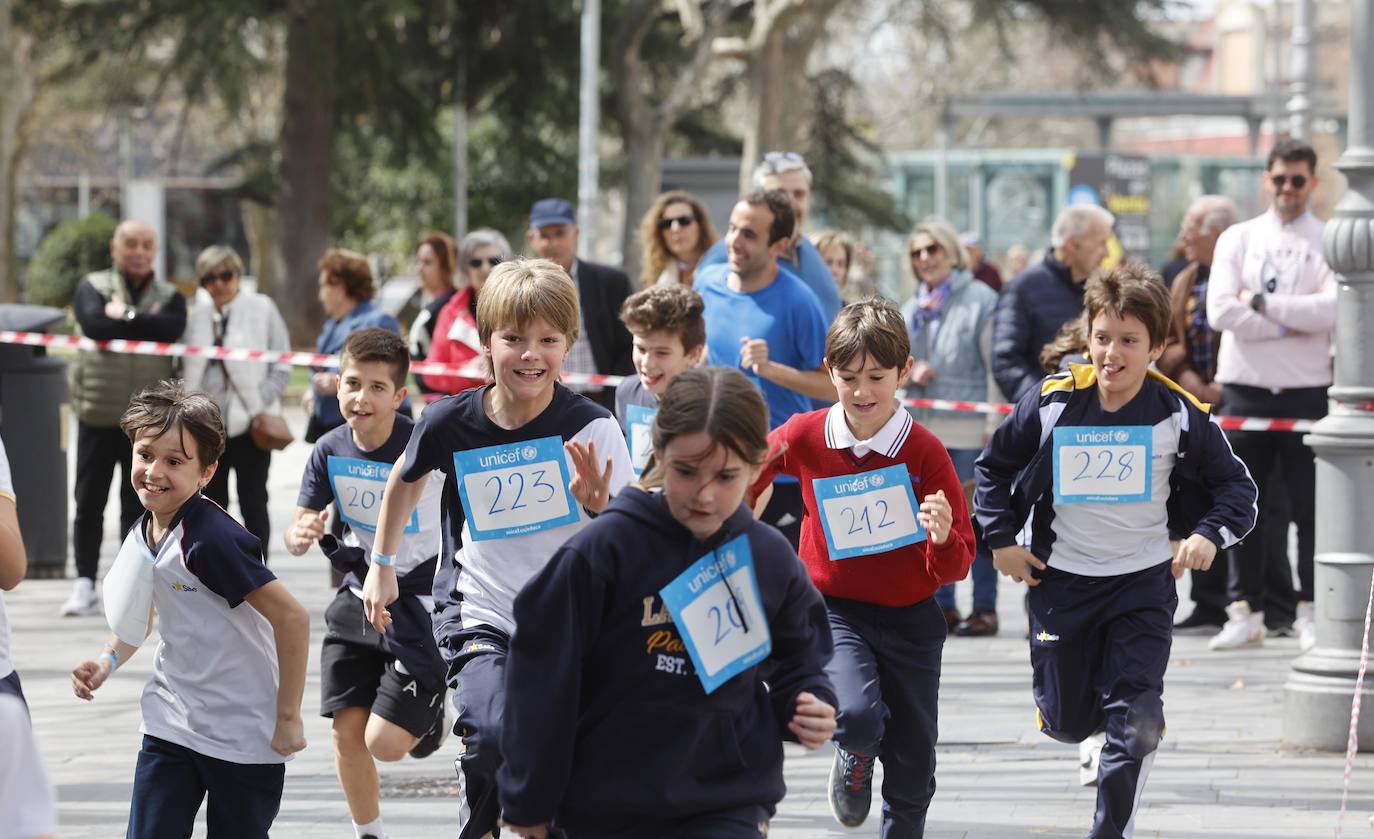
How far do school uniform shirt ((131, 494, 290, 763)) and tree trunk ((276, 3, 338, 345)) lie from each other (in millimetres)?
22439

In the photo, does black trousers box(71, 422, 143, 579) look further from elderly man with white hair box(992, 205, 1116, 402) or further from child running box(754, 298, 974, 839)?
child running box(754, 298, 974, 839)

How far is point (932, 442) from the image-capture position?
543 cm

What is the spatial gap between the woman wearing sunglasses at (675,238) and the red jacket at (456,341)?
48.9 inches

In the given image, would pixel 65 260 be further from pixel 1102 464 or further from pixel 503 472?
pixel 503 472

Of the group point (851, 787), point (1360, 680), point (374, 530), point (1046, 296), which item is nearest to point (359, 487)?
point (374, 530)

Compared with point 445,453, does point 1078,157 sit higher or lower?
higher

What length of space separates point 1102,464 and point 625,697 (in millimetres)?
2368

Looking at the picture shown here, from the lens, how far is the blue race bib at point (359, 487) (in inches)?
232

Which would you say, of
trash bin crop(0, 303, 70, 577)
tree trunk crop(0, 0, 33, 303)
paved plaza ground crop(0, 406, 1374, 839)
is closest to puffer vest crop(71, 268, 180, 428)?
trash bin crop(0, 303, 70, 577)

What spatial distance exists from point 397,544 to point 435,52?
77.3ft

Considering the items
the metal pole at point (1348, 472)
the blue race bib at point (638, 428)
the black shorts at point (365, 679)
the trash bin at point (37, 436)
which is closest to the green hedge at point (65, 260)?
the trash bin at point (37, 436)

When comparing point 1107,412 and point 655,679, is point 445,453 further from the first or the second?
point 1107,412

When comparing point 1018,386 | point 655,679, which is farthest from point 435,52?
point 655,679

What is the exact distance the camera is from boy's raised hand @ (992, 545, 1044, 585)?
225 inches
